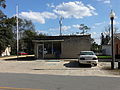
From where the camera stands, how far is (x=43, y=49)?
29281mm

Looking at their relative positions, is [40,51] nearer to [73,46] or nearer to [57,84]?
[73,46]

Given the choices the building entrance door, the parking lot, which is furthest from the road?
the building entrance door

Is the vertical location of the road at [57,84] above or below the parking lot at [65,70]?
above

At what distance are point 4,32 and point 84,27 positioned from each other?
4702 cm

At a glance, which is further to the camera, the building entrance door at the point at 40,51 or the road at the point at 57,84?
the building entrance door at the point at 40,51

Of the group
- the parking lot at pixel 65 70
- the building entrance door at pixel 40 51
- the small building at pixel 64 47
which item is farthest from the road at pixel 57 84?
the small building at pixel 64 47

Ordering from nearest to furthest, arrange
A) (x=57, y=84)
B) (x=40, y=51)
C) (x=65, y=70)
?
(x=57, y=84)
(x=65, y=70)
(x=40, y=51)

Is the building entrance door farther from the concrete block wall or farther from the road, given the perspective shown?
the road

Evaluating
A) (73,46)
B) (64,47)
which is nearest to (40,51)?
(64,47)

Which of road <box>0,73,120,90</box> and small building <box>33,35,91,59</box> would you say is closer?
road <box>0,73,120,90</box>

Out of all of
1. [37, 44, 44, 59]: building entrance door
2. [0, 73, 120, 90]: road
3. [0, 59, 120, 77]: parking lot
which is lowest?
[0, 59, 120, 77]: parking lot

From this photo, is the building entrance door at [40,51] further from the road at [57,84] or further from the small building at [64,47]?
the road at [57,84]

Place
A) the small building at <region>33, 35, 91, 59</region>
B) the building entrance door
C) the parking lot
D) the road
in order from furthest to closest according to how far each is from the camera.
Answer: the small building at <region>33, 35, 91, 59</region>, the building entrance door, the parking lot, the road

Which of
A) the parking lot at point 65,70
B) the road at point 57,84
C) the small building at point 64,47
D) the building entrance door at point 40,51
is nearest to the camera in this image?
the road at point 57,84
